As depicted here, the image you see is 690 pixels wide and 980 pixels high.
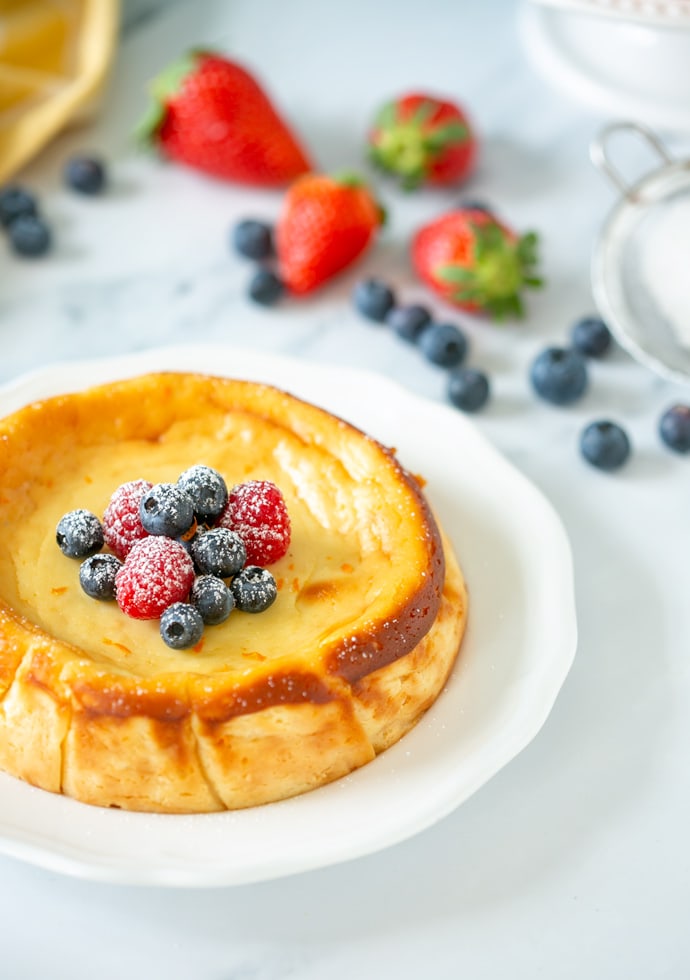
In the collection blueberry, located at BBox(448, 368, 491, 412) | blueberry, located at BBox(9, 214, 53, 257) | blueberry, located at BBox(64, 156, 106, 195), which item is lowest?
blueberry, located at BBox(9, 214, 53, 257)

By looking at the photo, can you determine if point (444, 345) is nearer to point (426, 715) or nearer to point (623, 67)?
point (623, 67)

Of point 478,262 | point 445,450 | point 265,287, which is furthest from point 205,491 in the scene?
point 478,262

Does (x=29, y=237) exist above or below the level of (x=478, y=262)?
below

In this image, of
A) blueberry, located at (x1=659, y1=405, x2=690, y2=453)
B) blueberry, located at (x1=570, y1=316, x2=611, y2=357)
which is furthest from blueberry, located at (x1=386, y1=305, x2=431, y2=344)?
blueberry, located at (x1=659, y1=405, x2=690, y2=453)

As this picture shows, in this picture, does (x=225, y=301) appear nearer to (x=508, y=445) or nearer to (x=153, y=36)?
(x=508, y=445)

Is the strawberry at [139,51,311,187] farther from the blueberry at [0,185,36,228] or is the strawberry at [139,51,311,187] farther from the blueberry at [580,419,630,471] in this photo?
the blueberry at [580,419,630,471]

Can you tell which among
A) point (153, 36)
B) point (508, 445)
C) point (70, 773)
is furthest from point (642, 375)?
point (153, 36)
